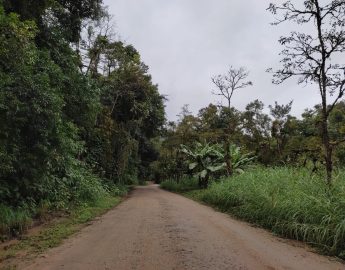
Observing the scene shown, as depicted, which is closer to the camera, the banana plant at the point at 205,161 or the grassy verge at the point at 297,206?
the grassy verge at the point at 297,206

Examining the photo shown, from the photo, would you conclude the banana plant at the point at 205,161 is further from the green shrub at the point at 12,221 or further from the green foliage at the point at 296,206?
the green shrub at the point at 12,221

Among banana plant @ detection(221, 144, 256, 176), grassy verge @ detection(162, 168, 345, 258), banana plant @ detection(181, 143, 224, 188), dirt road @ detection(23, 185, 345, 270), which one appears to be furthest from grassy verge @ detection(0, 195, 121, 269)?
banana plant @ detection(181, 143, 224, 188)

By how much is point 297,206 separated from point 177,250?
359cm

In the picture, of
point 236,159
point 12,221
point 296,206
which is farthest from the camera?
point 236,159

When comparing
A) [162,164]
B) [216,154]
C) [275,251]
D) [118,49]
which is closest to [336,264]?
[275,251]

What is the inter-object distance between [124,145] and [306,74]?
18632mm

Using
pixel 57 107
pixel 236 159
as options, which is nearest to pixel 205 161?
pixel 236 159

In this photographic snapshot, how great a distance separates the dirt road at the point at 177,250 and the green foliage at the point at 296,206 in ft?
1.61

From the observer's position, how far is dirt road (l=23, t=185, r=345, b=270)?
20.0 ft

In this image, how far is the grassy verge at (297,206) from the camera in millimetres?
7656

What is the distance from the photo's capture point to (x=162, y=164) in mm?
43031

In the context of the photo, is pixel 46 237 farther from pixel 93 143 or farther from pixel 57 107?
pixel 93 143

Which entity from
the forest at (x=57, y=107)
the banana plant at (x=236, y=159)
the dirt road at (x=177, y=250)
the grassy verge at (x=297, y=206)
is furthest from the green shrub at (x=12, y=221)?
the banana plant at (x=236, y=159)

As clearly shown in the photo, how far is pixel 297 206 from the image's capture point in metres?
9.04
